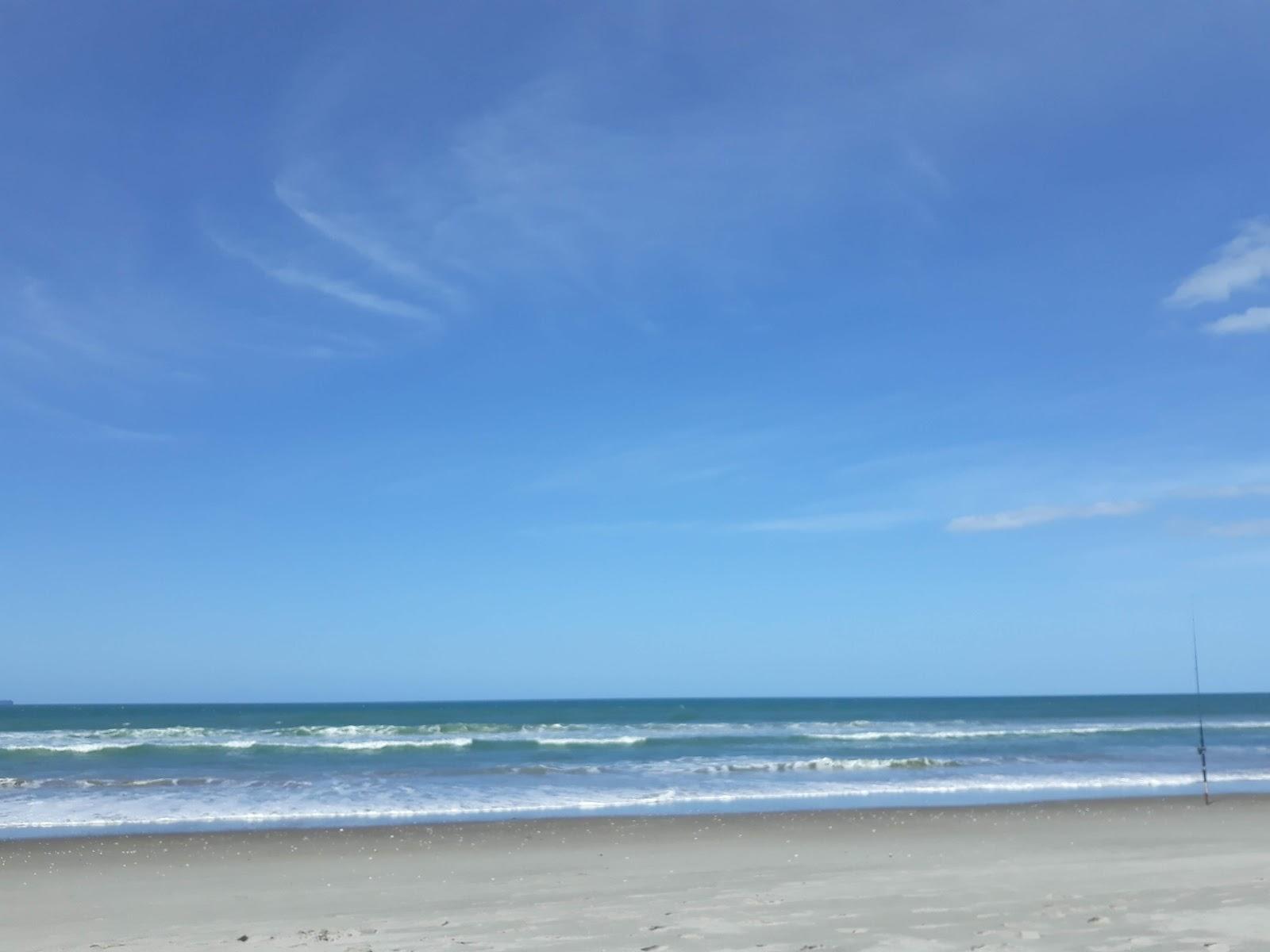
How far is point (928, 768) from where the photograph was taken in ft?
73.3

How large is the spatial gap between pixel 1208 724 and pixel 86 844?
48720 mm

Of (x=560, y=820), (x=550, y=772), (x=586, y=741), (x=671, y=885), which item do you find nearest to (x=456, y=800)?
(x=560, y=820)

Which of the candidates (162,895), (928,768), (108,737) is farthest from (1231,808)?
(108,737)

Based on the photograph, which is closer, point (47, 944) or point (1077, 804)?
point (47, 944)

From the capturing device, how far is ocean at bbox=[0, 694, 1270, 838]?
1584cm

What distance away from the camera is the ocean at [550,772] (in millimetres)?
15844

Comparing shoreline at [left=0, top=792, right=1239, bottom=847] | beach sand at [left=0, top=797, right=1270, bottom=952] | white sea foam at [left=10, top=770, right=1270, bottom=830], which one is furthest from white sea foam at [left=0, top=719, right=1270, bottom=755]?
beach sand at [left=0, top=797, right=1270, bottom=952]

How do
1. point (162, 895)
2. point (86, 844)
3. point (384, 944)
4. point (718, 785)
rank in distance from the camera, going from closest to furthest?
point (384, 944)
point (162, 895)
point (86, 844)
point (718, 785)

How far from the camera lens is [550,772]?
22031 millimetres

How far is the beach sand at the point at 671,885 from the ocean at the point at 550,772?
246 centimetres

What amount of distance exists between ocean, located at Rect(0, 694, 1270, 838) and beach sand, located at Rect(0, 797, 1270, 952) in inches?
96.7

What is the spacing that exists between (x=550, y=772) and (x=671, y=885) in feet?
43.5

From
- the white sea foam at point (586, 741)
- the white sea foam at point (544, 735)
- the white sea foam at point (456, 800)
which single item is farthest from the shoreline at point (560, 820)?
the white sea foam at point (586, 741)

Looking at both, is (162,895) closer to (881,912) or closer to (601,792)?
(881,912)
